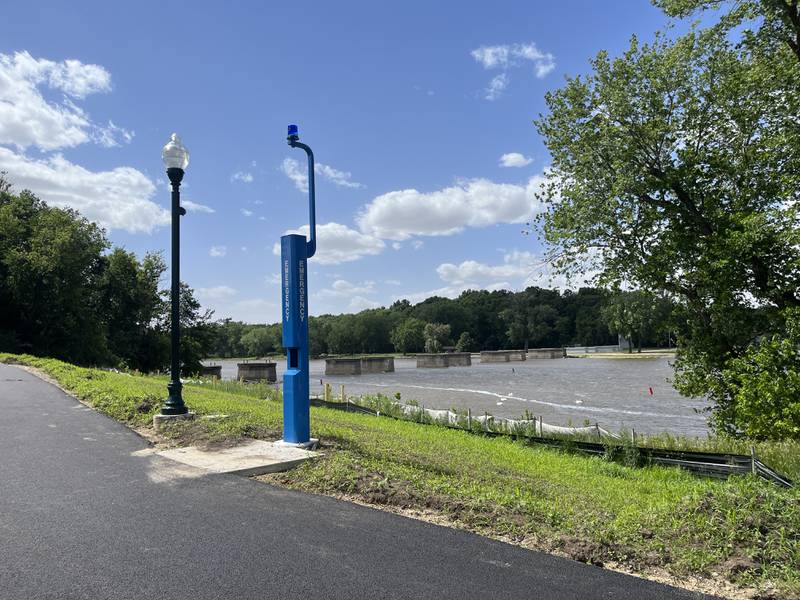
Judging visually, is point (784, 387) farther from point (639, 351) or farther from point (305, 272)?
point (639, 351)

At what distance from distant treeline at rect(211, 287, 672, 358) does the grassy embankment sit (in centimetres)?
12755

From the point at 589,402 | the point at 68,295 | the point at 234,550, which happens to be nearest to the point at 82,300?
the point at 68,295

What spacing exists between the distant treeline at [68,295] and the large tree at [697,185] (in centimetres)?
3938

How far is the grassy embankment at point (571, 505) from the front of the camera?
3951 millimetres

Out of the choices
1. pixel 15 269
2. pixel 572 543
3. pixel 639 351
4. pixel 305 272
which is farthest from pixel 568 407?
pixel 639 351

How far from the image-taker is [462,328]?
151 meters

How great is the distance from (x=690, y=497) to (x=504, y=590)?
2.69 m

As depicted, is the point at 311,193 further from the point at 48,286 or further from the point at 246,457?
the point at 48,286

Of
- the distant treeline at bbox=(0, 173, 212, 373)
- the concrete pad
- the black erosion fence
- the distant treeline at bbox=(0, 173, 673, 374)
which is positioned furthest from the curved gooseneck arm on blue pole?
the distant treeline at bbox=(0, 173, 212, 373)

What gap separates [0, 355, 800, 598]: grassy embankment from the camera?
3951 mm

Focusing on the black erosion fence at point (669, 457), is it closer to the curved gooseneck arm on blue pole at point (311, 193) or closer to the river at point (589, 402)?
the river at point (589, 402)

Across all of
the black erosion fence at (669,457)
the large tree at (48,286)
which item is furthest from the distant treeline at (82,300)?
the black erosion fence at (669,457)

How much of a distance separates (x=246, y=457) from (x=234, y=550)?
287cm

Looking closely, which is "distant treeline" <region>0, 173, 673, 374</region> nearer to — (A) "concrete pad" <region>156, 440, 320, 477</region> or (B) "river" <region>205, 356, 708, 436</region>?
(B) "river" <region>205, 356, 708, 436</region>
